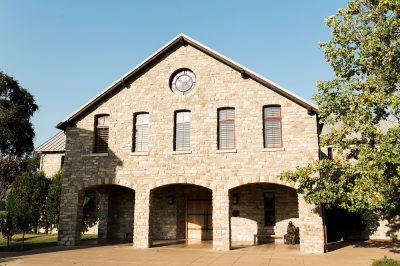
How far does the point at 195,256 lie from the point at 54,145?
19223 millimetres

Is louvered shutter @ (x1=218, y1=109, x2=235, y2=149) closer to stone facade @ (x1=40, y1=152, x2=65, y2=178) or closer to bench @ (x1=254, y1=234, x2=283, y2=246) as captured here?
bench @ (x1=254, y1=234, x2=283, y2=246)

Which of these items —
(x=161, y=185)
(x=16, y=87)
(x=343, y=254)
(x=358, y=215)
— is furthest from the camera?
(x=16, y=87)

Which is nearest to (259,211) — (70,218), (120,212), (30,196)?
(120,212)

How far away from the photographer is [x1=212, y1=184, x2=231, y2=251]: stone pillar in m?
15.0

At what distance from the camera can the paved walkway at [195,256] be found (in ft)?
39.8

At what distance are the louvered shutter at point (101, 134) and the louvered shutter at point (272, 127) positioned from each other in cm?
802

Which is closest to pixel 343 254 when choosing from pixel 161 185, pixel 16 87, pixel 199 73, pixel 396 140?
pixel 396 140

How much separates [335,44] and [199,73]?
6.43 meters

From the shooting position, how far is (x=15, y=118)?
31.3 metres

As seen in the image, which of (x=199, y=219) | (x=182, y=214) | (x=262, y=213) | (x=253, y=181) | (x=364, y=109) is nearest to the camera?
(x=364, y=109)

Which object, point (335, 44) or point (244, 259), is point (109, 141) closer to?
point (244, 259)

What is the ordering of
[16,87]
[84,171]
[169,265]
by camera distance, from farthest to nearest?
[16,87] → [84,171] → [169,265]

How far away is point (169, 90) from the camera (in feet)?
56.9

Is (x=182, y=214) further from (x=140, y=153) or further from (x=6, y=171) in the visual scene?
(x=6, y=171)
